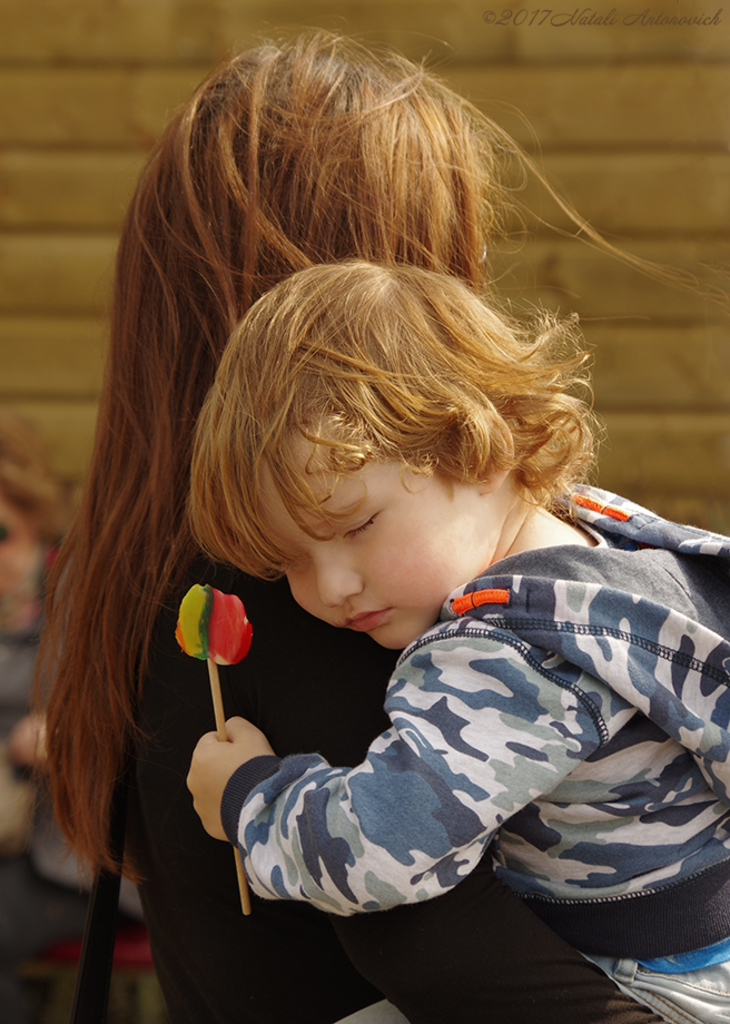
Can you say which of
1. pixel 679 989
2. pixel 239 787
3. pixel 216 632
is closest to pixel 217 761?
pixel 239 787

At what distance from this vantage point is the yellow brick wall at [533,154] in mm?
3541

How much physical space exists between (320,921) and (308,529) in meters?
0.47

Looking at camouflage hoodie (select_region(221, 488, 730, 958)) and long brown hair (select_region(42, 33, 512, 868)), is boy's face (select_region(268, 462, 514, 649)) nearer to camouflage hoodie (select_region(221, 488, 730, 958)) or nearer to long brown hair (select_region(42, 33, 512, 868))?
camouflage hoodie (select_region(221, 488, 730, 958))

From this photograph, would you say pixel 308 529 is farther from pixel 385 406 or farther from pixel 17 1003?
pixel 17 1003

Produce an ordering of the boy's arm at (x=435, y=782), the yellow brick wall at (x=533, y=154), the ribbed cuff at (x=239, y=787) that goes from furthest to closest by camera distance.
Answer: the yellow brick wall at (x=533, y=154), the ribbed cuff at (x=239, y=787), the boy's arm at (x=435, y=782)

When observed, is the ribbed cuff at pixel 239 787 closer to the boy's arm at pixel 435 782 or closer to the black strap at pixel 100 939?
the boy's arm at pixel 435 782

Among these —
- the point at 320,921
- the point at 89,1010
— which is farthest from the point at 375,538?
the point at 89,1010

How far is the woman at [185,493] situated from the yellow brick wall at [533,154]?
2.31m

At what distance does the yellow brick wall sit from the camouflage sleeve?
8.86 feet

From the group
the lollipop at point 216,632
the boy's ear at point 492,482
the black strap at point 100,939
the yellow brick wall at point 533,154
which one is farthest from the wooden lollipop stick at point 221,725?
the yellow brick wall at point 533,154

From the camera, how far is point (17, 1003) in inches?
110

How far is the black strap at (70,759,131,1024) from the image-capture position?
1227 millimetres

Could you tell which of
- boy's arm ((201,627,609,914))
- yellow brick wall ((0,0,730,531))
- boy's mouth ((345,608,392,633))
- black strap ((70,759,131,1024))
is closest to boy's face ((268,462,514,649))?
boy's mouth ((345,608,392,633))

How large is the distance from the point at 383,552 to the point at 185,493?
27cm
